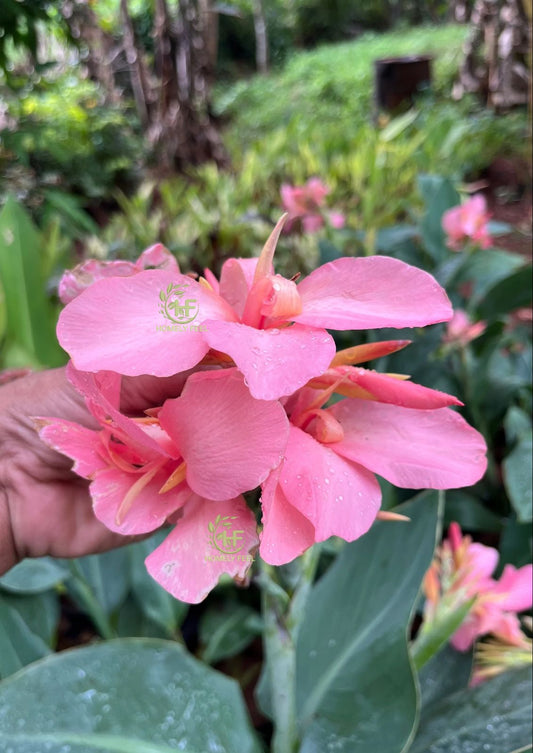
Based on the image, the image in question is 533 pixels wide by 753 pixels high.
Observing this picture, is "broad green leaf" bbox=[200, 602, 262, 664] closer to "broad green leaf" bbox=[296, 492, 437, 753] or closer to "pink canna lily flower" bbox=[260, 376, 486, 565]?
"broad green leaf" bbox=[296, 492, 437, 753]

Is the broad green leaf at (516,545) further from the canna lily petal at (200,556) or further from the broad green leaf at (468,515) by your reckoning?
the canna lily petal at (200,556)

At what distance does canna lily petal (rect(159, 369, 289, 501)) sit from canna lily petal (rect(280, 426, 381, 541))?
0.8 inches

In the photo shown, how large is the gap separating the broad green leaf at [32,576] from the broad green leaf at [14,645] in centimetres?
6

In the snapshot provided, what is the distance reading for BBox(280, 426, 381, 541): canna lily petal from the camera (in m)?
0.29

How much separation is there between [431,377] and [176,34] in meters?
2.34

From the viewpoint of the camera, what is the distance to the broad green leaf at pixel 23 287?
1.04m

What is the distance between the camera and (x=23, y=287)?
104cm

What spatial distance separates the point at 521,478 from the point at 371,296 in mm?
445

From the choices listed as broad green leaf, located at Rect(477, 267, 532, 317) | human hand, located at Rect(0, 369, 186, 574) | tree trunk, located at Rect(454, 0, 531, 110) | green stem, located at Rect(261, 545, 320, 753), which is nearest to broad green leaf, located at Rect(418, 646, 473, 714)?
green stem, located at Rect(261, 545, 320, 753)

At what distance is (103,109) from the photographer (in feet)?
14.6

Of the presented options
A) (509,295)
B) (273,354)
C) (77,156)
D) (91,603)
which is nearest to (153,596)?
(91,603)

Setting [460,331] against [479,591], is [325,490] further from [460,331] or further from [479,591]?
[460,331]

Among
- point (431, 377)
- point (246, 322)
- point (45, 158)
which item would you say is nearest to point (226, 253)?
point (431, 377)

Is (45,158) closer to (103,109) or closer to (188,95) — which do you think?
(103,109)
